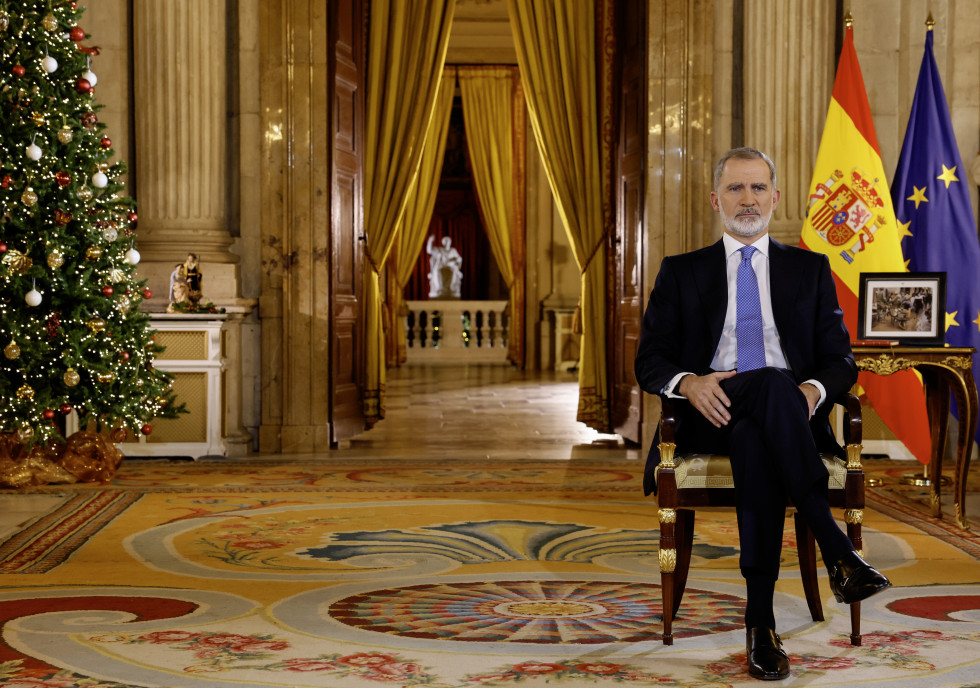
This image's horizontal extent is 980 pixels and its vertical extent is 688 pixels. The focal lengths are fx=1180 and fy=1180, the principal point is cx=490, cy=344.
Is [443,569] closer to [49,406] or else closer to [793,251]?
[793,251]

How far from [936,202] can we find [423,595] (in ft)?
12.4

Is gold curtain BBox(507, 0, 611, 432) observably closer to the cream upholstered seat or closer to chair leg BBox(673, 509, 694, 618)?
chair leg BBox(673, 509, 694, 618)

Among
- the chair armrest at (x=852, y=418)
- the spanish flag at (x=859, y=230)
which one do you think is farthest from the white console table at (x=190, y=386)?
the chair armrest at (x=852, y=418)

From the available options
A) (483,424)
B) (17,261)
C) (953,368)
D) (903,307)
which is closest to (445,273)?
(483,424)

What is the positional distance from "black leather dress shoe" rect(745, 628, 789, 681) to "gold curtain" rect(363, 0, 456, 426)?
5.07m

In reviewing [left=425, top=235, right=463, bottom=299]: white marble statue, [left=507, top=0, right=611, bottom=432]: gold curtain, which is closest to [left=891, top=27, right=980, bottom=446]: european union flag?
[left=507, top=0, right=611, bottom=432]: gold curtain

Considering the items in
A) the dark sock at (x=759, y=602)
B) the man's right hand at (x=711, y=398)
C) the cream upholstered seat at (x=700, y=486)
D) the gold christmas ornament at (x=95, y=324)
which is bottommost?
the dark sock at (x=759, y=602)

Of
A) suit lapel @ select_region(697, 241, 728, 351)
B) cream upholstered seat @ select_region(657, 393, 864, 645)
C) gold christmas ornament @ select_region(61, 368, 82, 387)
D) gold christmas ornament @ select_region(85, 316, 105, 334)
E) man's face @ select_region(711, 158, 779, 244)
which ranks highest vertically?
man's face @ select_region(711, 158, 779, 244)

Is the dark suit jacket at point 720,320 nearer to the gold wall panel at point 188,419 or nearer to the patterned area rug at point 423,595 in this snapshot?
the patterned area rug at point 423,595

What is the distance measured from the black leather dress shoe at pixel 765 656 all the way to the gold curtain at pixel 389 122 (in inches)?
200

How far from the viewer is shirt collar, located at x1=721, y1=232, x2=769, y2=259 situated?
3.06m

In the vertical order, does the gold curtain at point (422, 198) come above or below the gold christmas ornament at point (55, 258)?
above

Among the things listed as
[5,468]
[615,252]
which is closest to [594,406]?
[615,252]

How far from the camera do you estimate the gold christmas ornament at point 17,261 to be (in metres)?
5.32
